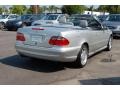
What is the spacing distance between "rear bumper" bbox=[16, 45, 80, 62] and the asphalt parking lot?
0.38 meters

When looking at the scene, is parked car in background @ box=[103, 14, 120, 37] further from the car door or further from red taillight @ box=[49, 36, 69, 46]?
red taillight @ box=[49, 36, 69, 46]

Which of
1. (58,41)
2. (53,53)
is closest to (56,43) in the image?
(58,41)

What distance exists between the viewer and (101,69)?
24.2ft

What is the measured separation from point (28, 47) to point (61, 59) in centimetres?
103

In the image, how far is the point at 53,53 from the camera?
6.74m

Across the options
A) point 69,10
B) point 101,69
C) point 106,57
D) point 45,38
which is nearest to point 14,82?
point 45,38

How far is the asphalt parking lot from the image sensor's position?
6.07 meters

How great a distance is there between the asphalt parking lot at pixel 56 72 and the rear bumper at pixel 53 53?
1.25 ft

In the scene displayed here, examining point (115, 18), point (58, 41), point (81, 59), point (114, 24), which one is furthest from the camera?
point (115, 18)

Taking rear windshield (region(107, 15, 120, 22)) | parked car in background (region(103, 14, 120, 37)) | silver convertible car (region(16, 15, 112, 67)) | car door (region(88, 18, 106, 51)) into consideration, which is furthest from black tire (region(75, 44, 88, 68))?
rear windshield (region(107, 15, 120, 22))

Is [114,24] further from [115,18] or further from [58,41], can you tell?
[58,41]

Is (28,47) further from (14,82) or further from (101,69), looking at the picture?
(101,69)

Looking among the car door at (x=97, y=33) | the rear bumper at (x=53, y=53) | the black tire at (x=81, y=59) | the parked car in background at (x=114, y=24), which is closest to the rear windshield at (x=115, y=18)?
the parked car in background at (x=114, y=24)

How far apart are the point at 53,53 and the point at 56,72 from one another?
1.83 ft
